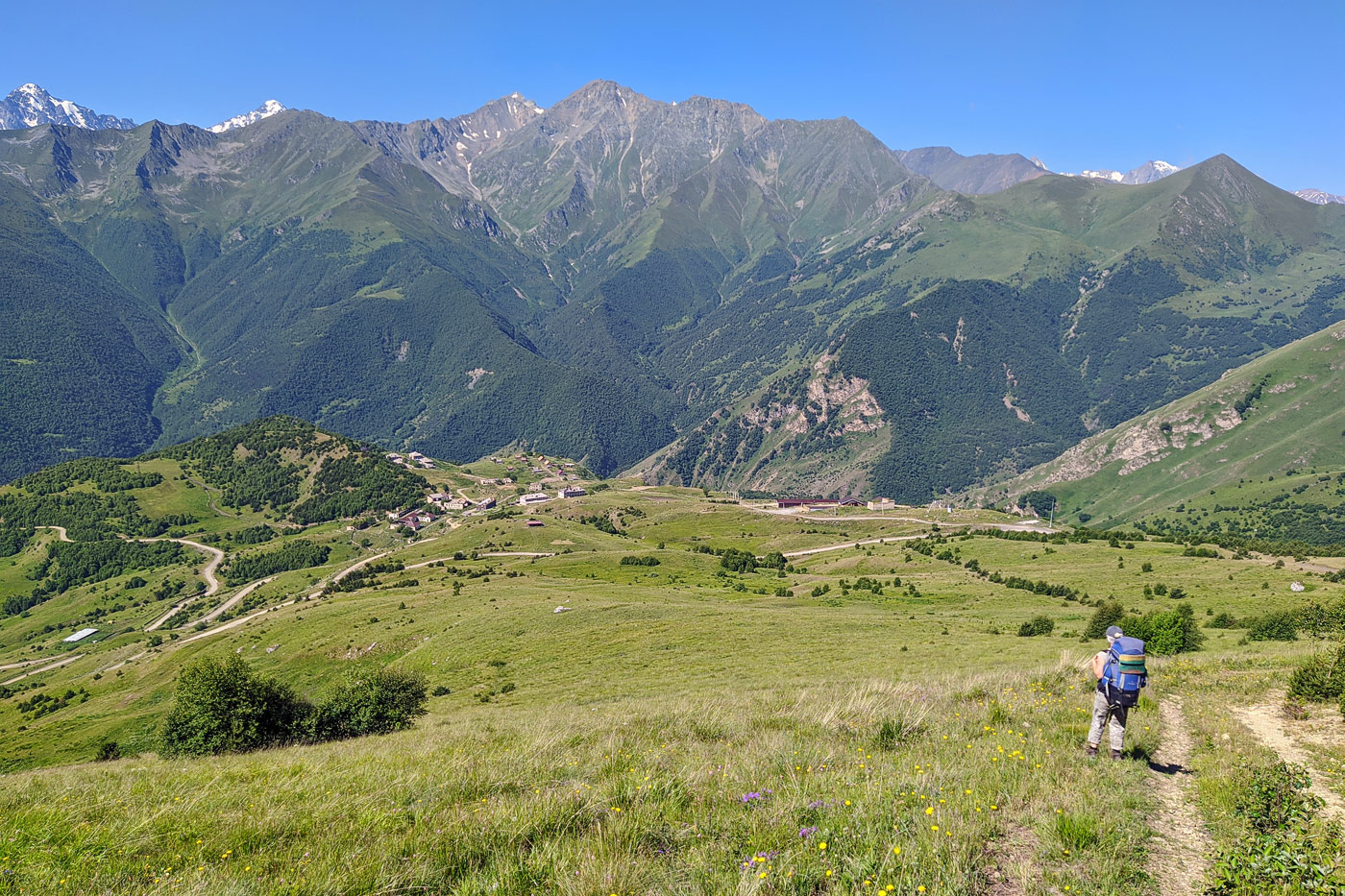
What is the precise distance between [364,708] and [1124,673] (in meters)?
34.6

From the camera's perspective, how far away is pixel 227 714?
1304 inches

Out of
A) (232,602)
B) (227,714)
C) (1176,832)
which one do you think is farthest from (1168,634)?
(232,602)

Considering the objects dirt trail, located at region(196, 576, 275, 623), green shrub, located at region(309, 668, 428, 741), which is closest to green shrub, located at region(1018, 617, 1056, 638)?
green shrub, located at region(309, 668, 428, 741)

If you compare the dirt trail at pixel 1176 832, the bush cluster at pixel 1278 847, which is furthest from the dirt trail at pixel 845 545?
the bush cluster at pixel 1278 847

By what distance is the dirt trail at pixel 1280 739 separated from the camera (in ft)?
33.3

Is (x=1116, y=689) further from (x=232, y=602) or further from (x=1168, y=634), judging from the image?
(x=232, y=602)

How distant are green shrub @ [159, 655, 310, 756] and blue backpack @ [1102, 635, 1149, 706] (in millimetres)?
35073

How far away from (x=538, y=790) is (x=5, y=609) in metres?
273

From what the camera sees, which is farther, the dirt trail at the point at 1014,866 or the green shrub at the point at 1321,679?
the green shrub at the point at 1321,679

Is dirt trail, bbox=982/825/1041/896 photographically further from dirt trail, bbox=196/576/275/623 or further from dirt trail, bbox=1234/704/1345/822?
dirt trail, bbox=196/576/275/623

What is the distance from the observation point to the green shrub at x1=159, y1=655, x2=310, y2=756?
3216 centimetres

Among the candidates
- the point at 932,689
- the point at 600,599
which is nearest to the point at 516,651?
the point at 600,599

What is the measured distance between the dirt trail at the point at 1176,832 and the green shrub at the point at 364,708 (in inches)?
1230

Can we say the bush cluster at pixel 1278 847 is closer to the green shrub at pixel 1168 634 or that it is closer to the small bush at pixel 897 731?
the small bush at pixel 897 731
